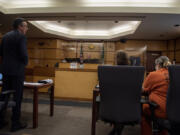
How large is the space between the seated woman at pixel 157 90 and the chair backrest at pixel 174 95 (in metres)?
0.13

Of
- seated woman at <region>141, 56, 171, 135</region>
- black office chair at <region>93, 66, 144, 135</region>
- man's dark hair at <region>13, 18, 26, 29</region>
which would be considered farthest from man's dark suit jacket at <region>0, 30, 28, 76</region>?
seated woman at <region>141, 56, 171, 135</region>

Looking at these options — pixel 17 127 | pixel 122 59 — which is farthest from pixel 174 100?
pixel 17 127

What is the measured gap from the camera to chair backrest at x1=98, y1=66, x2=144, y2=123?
135 cm

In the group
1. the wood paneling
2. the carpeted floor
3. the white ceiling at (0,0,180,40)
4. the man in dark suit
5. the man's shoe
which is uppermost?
the white ceiling at (0,0,180,40)

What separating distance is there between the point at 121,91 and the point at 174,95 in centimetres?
49

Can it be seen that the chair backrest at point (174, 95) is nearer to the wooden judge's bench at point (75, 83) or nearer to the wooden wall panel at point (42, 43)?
the wooden judge's bench at point (75, 83)

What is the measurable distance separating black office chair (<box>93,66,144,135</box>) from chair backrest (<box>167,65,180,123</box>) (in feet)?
0.87

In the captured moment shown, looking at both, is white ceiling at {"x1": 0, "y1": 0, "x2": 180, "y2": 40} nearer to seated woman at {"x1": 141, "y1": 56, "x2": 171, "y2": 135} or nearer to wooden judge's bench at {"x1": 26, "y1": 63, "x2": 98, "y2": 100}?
wooden judge's bench at {"x1": 26, "y1": 63, "x2": 98, "y2": 100}

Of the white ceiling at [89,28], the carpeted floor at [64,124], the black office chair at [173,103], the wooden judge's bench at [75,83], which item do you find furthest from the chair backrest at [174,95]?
the white ceiling at [89,28]

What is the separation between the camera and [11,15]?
3.94 meters

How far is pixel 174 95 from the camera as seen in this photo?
1.31m

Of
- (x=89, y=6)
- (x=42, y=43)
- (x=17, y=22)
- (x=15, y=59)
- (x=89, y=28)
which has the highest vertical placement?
(x=89, y=28)

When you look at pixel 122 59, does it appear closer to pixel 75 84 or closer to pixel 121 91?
pixel 121 91

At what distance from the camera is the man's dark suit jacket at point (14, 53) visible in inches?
73.9
